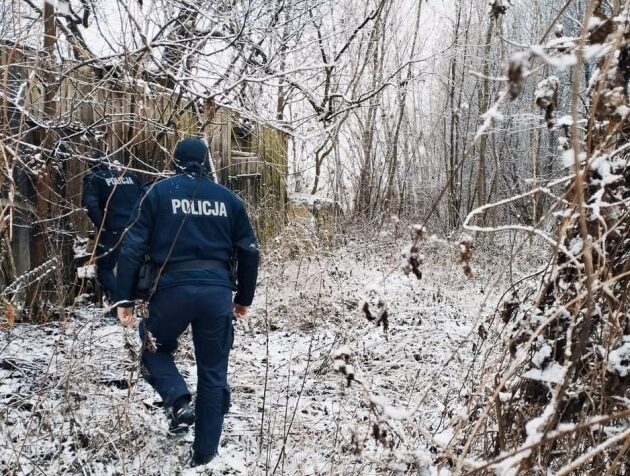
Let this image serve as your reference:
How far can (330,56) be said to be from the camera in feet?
29.5

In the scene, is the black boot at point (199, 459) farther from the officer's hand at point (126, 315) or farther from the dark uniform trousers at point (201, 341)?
the officer's hand at point (126, 315)

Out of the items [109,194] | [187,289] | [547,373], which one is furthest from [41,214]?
[547,373]

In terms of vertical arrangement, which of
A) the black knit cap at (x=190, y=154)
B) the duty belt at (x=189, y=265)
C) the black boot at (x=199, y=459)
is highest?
the black knit cap at (x=190, y=154)

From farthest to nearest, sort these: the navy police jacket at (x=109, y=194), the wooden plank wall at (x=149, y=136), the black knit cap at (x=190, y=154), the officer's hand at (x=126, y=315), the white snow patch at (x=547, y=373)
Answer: the navy police jacket at (x=109, y=194) < the wooden plank wall at (x=149, y=136) < the black knit cap at (x=190, y=154) < the officer's hand at (x=126, y=315) < the white snow patch at (x=547, y=373)

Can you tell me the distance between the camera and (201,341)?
3131 mm

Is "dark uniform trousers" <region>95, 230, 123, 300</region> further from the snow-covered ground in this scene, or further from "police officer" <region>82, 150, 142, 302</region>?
the snow-covered ground

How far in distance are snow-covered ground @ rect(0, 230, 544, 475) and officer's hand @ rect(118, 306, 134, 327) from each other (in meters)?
0.14

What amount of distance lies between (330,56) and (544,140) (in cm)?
1099

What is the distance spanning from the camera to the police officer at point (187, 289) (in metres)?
3.06

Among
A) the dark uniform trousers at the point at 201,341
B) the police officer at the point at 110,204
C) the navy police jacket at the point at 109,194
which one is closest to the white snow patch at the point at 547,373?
the dark uniform trousers at the point at 201,341

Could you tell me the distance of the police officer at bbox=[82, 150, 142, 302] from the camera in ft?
17.4

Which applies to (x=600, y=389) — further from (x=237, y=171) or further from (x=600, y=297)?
(x=237, y=171)

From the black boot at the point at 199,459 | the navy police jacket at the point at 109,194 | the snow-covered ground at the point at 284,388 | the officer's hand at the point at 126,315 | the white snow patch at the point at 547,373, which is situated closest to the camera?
the white snow patch at the point at 547,373

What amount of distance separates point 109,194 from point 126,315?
254 cm
